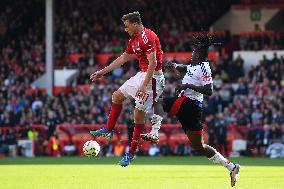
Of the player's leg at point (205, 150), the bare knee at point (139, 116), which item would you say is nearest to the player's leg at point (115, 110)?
the bare knee at point (139, 116)

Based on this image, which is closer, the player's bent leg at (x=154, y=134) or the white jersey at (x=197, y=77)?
the player's bent leg at (x=154, y=134)

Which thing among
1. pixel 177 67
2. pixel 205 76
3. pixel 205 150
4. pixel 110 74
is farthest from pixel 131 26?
pixel 110 74

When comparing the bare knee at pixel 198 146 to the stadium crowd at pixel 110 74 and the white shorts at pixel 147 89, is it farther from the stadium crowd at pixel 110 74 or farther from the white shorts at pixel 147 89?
the stadium crowd at pixel 110 74

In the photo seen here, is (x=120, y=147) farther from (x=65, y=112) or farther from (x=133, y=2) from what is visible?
(x=133, y=2)

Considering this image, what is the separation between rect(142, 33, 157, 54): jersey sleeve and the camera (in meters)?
16.3

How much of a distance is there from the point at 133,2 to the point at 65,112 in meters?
10.5

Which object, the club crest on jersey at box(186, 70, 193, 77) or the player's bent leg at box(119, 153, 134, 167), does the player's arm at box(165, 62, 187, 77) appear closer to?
the club crest on jersey at box(186, 70, 193, 77)

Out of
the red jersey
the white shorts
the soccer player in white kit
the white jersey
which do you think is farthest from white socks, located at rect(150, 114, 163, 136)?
the red jersey

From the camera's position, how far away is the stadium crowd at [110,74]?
112ft

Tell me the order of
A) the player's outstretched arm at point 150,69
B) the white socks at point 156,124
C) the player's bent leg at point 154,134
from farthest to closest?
the white socks at point 156,124 < the player's bent leg at point 154,134 < the player's outstretched arm at point 150,69

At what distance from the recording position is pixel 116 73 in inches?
1558
